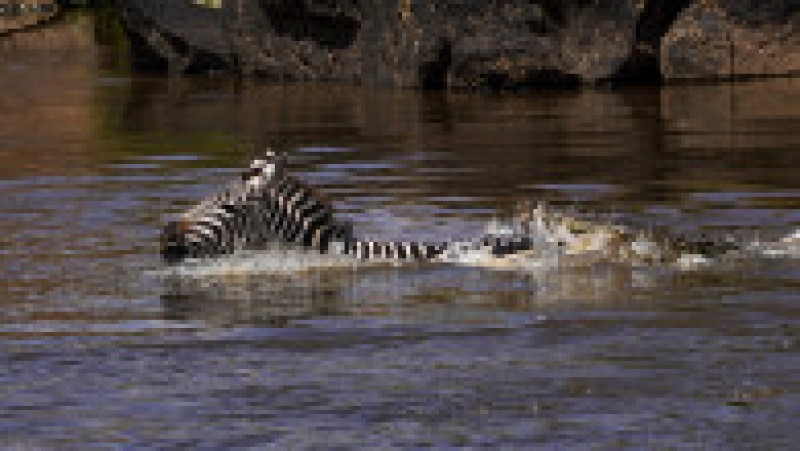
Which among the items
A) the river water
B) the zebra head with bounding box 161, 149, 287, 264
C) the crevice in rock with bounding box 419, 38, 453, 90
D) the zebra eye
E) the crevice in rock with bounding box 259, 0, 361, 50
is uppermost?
the crevice in rock with bounding box 259, 0, 361, 50

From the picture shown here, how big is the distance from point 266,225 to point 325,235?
0.31 m

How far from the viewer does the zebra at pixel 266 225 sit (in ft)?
34.2

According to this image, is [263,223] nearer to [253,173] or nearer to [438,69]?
[253,173]

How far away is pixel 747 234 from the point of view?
1100 centimetres

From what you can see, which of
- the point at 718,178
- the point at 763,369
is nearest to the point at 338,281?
the point at 763,369

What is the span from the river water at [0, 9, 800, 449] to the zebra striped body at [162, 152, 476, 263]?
251mm

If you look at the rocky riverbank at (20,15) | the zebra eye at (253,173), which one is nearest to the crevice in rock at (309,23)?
the rocky riverbank at (20,15)

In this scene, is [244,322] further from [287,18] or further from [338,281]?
[287,18]

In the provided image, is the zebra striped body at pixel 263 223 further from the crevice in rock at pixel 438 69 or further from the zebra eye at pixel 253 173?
the crevice in rock at pixel 438 69

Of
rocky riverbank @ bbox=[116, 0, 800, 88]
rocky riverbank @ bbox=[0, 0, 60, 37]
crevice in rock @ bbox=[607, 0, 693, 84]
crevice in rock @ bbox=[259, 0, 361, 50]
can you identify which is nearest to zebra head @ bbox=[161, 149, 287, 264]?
rocky riverbank @ bbox=[116, 0, 800, 88]

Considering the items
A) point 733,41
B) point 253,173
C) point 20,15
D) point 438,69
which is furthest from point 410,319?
point 20,15

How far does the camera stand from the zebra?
34.2ft

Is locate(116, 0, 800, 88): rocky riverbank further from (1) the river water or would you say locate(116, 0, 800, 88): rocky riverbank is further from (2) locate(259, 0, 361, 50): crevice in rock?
(1) the river water

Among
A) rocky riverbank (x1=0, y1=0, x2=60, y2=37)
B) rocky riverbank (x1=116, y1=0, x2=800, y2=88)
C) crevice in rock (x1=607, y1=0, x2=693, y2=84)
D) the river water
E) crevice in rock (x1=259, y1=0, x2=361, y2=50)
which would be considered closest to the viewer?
the river water
